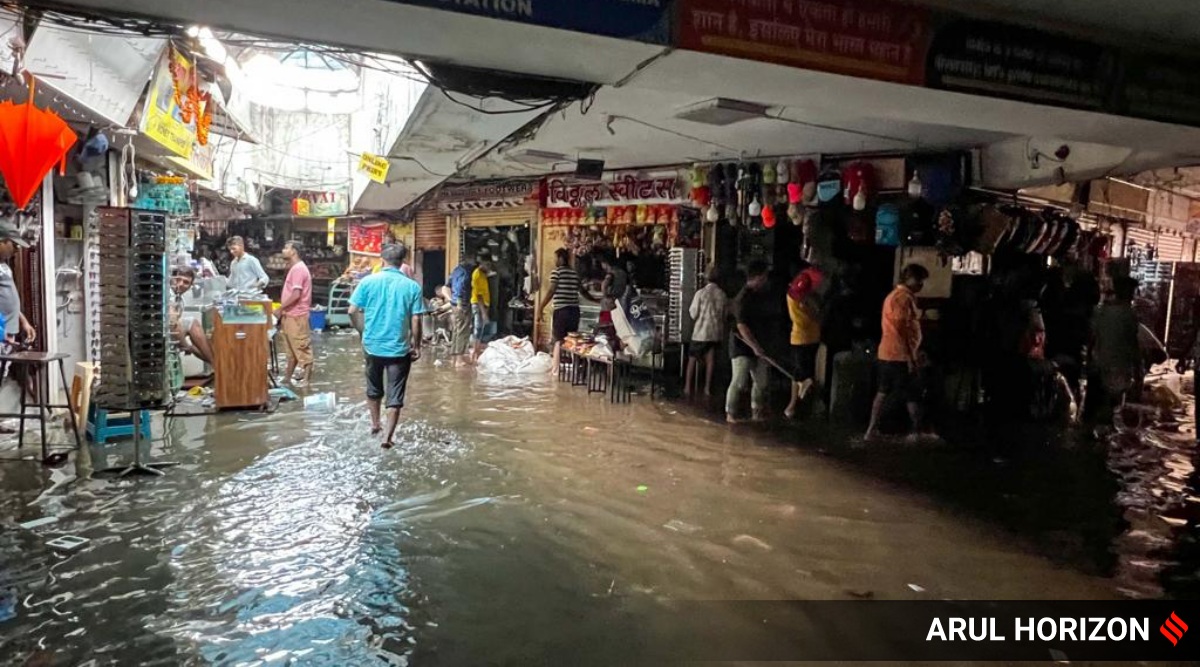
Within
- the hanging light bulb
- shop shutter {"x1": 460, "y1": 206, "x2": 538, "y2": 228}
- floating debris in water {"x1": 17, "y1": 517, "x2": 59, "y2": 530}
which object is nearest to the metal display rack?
floating debris in water {"x1": 17, "y1": 517, "x2": 59, "y2": 530}

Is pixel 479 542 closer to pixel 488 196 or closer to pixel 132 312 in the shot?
pixel 132 312

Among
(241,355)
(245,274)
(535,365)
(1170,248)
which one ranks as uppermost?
(1170,248)

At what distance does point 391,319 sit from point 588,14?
148 inches

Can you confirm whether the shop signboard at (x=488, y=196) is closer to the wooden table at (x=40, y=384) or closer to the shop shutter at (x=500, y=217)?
the shop shutter at (x=500, y=217)

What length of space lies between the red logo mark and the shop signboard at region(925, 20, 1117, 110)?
11.0 feet

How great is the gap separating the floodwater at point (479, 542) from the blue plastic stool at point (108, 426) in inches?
13.7

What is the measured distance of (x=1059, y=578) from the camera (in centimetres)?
452

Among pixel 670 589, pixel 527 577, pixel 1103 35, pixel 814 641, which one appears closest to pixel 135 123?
pixel 527 577

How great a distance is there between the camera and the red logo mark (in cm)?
387

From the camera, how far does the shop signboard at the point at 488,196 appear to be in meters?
14.0

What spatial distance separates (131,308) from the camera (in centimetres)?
565

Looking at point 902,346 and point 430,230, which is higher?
point 430,230

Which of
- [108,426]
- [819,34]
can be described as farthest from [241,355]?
[819,34]

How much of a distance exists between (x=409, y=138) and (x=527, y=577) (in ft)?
18.3
